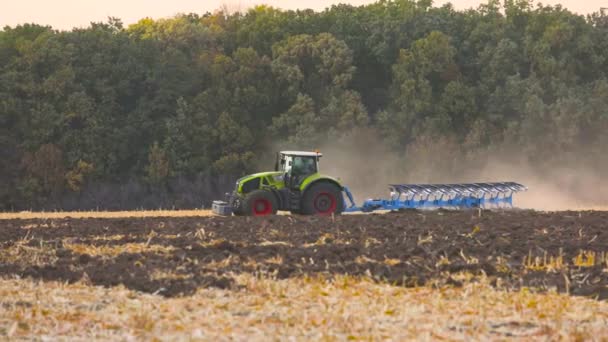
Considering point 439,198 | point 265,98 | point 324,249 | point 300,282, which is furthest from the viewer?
point 265,98

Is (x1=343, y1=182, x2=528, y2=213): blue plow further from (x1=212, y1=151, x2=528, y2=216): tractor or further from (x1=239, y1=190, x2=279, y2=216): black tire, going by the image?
(x1=239, y1=190, x2=279, y2=216): black tire

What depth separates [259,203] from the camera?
29.1 meters

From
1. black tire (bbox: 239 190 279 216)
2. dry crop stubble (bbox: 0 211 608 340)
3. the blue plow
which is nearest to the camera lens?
dry crop stubble (bbox: 0 211 608 340)

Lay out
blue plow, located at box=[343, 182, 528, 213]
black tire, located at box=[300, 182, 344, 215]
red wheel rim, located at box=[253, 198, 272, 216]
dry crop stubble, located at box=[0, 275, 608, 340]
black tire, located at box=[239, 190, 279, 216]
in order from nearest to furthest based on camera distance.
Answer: dry crop stubble, located at box=[0, 275, 608, 340] → black tire, located at box=[239, 190, 279, 216] → red wheel rim, located at box=[253, 198, 272, 216] → black tire, located at box=[300, 182, 344, 215] → blue plow, located at box=[343, 182, 528, 213]

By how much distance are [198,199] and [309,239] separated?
2969cm

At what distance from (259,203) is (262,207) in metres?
0.13

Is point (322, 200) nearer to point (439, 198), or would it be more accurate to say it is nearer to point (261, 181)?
point (261, 181)

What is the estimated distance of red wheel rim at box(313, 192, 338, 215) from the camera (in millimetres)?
29391

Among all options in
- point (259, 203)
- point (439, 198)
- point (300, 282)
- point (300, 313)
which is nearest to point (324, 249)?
point (300, 282)

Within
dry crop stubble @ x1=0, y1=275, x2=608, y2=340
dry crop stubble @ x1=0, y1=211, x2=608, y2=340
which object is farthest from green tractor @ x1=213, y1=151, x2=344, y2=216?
dry crop stubble @ x1=0, y1=275, x2=608, y2=340

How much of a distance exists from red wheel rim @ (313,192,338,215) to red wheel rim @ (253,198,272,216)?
46.6 inches

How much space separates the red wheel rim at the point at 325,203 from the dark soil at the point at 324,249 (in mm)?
1564

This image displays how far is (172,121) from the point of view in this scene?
177 feet

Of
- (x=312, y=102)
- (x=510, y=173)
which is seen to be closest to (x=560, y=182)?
(x=510, y=173)
